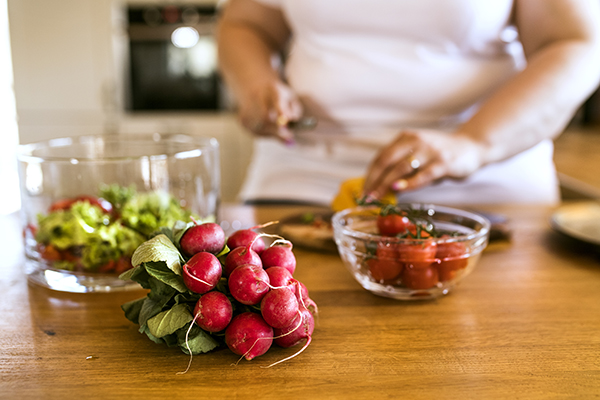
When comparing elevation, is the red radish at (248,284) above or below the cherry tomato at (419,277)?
above

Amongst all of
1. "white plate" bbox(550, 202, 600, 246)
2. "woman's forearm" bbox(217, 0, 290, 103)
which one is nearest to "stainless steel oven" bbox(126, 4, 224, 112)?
"woman's forearm" bbox(217, 0, 290, 103)

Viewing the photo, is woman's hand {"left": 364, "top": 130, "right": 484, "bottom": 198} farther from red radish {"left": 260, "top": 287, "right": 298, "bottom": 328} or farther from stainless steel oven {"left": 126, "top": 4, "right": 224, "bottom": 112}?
stainless steel oven {"left": 126, "top": 4, "right": 224, "bottom": 112}

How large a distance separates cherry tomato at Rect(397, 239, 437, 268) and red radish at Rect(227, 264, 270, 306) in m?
0.20

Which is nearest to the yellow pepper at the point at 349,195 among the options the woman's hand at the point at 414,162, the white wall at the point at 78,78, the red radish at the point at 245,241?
the woman's hand at the point at 414,162

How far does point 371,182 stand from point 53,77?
9.56 feet

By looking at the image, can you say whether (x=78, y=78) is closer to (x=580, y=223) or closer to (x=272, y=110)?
(x=272, y=110)

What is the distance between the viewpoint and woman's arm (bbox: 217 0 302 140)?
45.2 inches

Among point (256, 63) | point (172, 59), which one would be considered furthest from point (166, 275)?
point (172, 59)

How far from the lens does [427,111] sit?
121 centimetres

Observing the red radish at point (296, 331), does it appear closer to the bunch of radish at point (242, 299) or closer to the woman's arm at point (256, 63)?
the bunch of radish at point (242, 299)

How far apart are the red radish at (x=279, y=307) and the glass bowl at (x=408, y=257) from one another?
0.62ft

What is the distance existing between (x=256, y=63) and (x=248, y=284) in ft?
3.09

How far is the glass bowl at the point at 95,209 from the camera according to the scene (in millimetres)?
665

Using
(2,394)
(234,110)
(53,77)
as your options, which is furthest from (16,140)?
(2,394)
